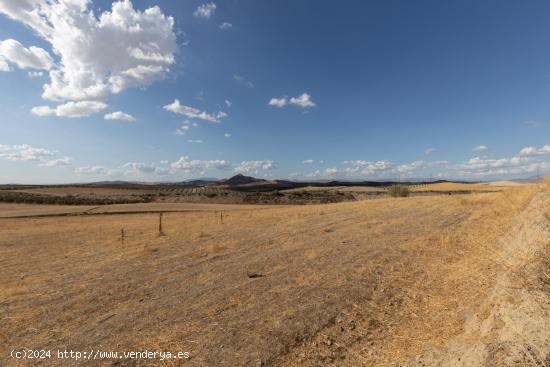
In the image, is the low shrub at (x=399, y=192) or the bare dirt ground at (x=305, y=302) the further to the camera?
the low shrub at (x=399, y=192)

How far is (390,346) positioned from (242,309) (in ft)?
10.9

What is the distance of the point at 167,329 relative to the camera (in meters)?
6.45

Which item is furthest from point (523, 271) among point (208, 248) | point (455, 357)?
point (208, 248)

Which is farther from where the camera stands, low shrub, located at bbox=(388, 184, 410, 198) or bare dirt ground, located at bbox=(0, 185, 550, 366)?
low shrub, located at bbox=(388, 184, 410, 198)

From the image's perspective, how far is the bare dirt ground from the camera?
510 centimetres

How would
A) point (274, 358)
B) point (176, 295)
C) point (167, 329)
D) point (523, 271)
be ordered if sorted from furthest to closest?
1. point (176, 295)
2. point (167, 329)
3. point (523, 271)
4. point (274, 358)

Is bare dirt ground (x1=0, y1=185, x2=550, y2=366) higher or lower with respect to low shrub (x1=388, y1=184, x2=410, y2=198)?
lower

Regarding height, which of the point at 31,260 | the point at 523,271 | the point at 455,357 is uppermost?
the point at 523,271

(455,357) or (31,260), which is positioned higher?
(455,357)

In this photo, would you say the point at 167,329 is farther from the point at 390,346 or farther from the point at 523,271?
the point at 523,271

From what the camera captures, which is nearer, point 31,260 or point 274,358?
point 274,358

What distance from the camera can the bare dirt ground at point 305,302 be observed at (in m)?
5.10

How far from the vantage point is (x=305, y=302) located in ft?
24.3

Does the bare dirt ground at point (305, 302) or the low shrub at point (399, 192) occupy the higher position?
the low shrub at point (399, 192)
